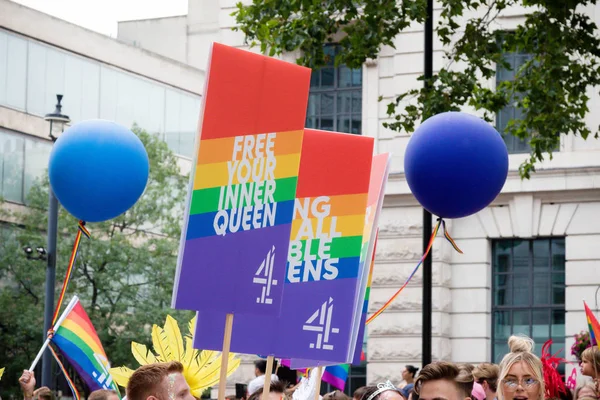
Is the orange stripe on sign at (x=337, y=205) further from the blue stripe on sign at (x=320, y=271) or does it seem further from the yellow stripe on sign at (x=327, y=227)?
the blue stripe on sign at (x=320, y=271)

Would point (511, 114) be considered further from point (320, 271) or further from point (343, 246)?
point (320, 271)

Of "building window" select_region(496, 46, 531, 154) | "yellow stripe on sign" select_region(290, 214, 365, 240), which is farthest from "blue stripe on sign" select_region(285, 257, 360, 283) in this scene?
"building window" select_region(496, 46, 531, 154)

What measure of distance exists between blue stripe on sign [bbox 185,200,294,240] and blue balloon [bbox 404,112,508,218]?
3.33m

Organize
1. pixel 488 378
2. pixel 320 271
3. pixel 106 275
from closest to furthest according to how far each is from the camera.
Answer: pixel 320 271
pixel 488 378
pixel 106 275

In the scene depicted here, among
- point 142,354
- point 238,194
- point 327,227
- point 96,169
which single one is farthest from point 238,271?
point 96,169

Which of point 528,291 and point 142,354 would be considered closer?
point 142,354

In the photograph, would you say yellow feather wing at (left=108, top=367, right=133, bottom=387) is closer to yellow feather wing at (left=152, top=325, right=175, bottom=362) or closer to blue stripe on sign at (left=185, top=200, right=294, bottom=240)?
yellow feather wing at (left=152, top=325, right=175, bottom=362)

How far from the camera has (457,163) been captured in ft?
33.2

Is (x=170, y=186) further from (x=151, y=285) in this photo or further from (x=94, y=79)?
(x=94, y=79)

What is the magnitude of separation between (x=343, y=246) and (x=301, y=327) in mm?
693

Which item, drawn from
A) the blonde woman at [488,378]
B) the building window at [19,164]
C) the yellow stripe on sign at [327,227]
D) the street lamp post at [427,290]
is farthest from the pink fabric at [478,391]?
the building window at [19,164]

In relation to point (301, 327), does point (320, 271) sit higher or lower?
higher

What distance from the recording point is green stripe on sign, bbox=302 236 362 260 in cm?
836

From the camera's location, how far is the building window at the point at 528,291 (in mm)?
22172
